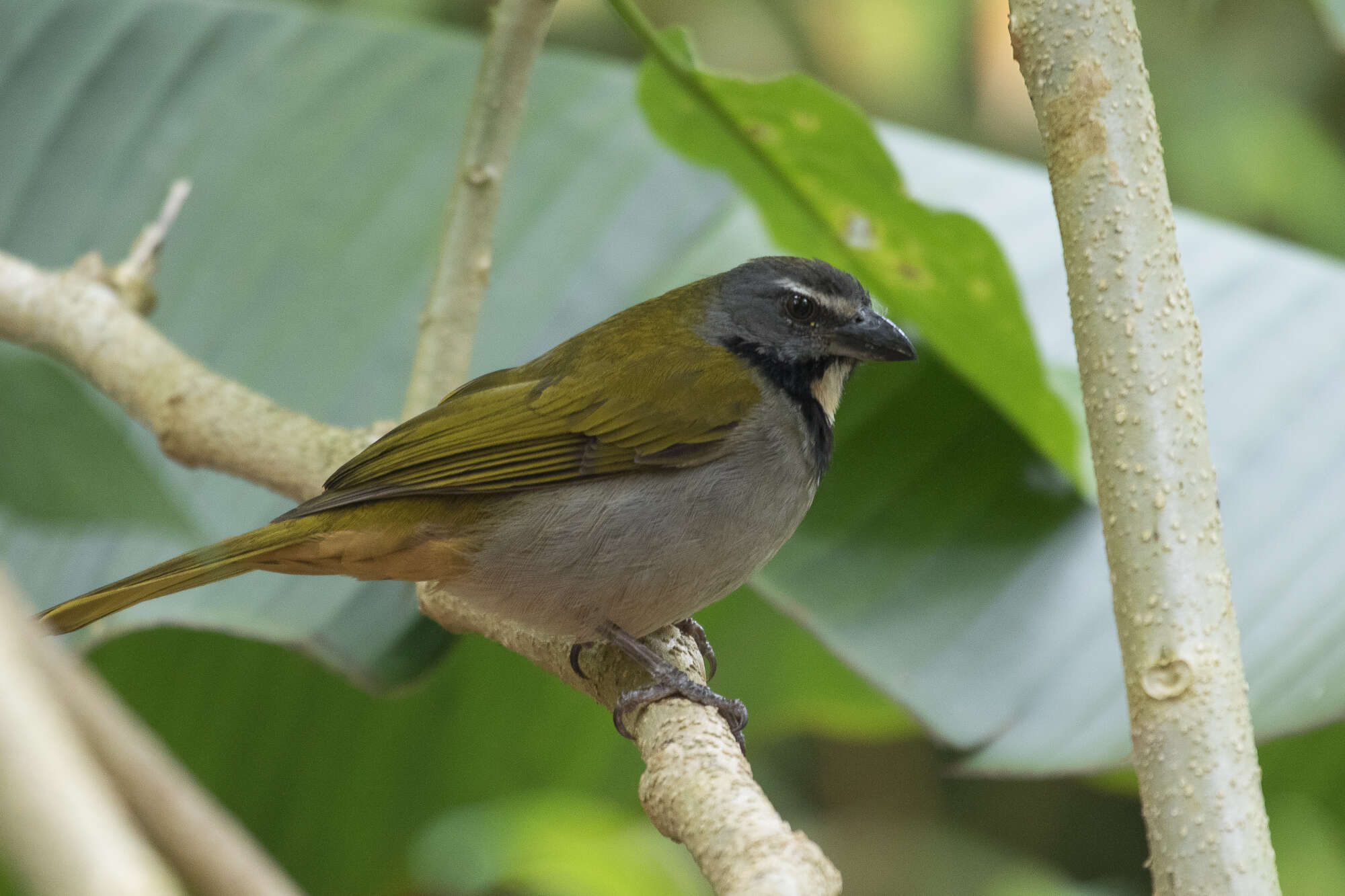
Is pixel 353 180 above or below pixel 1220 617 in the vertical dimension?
above

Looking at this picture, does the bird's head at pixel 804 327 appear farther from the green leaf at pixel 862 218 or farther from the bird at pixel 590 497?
the green leaf at pixel 862 218

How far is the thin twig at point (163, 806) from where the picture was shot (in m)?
0.52

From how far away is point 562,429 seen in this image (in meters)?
2.57

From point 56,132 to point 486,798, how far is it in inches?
96.1

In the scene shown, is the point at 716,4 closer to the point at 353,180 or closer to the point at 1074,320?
the point at 353,180

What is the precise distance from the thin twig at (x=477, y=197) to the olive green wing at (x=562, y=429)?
0.25 m

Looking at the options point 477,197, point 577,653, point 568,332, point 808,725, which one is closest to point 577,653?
point 577,653

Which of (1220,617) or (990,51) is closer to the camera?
(1220,617)

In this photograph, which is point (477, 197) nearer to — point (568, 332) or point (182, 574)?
point (568, 332)

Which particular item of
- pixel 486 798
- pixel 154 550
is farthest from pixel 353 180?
pixel 486 798

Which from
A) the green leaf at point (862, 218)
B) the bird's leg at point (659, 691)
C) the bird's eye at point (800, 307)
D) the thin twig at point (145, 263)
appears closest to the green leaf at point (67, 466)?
the thin twig at point (145, 263)

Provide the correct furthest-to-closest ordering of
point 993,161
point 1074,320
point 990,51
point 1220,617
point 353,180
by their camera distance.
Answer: point 990,51 < point 993,161 < point 353,180 < point 1074,320 < point 1220,617

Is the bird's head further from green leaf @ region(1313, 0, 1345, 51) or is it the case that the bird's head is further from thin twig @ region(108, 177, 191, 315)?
thin twig @ region(108, 177, 191, 315)

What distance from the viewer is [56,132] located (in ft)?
12.6
